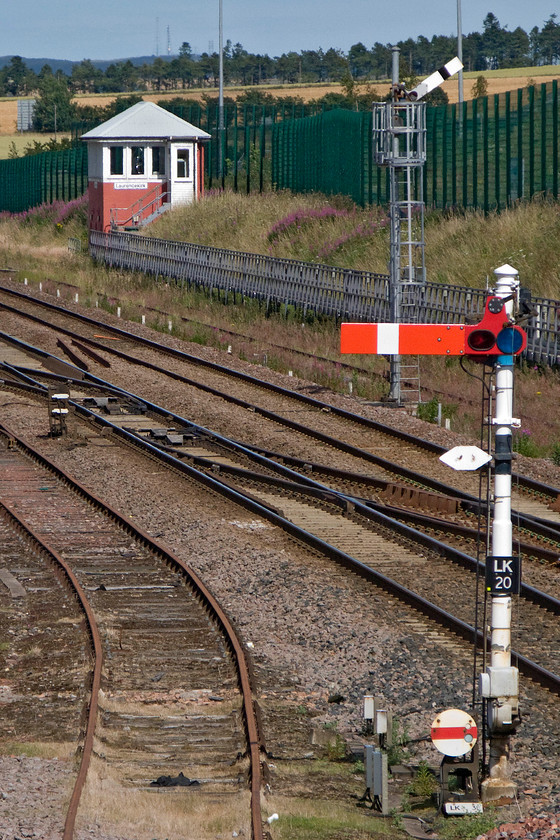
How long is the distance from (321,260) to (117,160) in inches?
594

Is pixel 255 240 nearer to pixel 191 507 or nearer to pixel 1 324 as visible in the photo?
pixel 1 324

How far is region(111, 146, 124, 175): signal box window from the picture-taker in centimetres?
5025

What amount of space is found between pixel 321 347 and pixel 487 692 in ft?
69.5

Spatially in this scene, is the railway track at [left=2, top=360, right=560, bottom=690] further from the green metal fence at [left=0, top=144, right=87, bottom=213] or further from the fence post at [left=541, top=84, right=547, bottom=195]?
the green metal fence at [left=0, top=144, right=87, bottom=213]

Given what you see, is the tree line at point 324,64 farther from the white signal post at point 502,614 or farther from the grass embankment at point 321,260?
the white signal post at point 502,614

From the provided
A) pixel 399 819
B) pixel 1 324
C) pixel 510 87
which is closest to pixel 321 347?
pixel 1 324

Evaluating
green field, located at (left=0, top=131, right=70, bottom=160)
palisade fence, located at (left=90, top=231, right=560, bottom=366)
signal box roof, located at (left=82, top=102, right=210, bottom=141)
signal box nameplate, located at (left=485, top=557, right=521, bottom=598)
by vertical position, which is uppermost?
green field, located at (left=0, top=131, right=70, bottom=160)

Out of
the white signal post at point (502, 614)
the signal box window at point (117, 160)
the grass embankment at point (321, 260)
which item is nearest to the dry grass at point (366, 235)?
the grass embankment at point (321, 260)

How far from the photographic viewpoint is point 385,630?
Answer: 10.8 metres

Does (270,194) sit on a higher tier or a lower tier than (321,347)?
higher

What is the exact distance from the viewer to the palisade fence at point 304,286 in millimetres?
23953

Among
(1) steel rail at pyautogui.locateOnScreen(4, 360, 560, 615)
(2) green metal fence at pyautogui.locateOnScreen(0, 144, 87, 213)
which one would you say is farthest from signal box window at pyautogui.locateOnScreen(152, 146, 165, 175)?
(1) steel rail at pyautogui.locateOnScreen(4, 360, 560, 615)

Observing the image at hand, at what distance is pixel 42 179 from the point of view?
68438 millimetres

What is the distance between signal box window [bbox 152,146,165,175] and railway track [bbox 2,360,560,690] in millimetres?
31389
